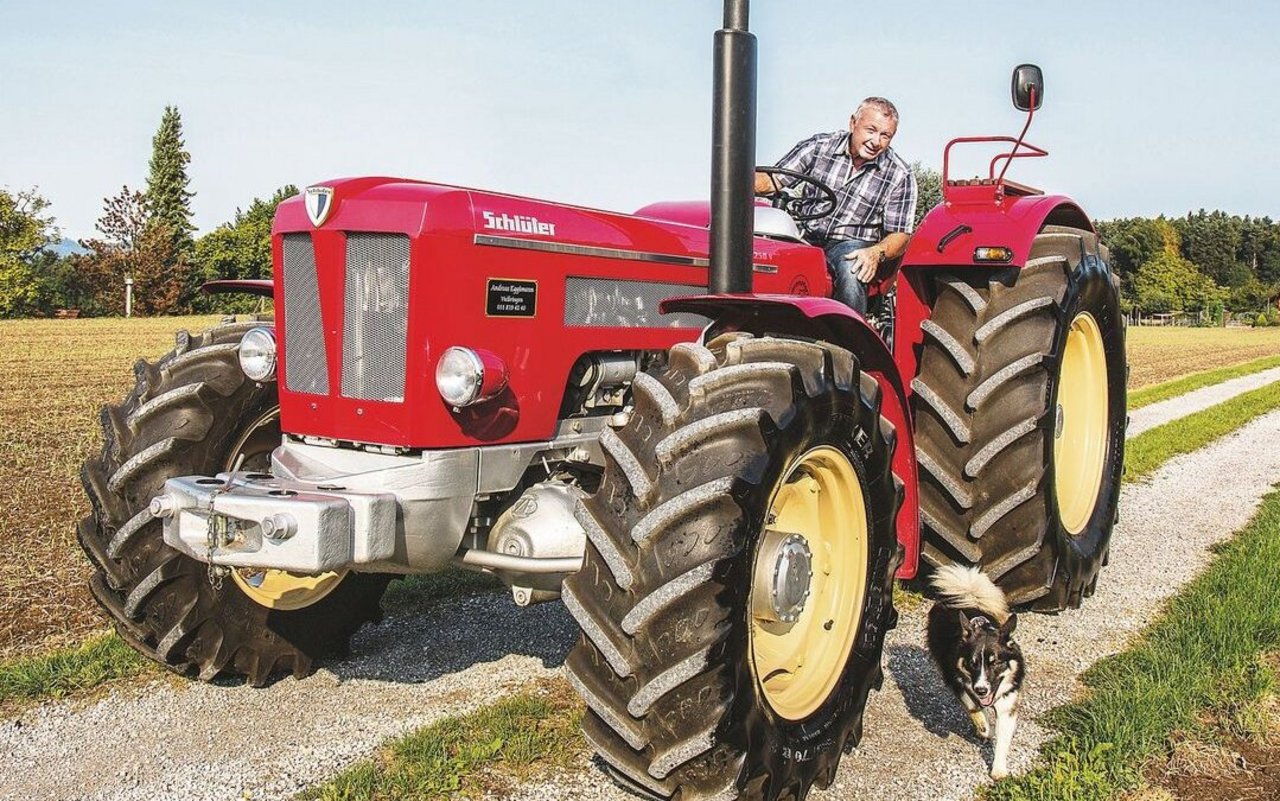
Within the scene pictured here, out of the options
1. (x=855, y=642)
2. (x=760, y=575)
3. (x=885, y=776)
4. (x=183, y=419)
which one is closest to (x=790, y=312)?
(x=760, y=575)

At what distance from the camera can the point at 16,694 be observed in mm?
4137

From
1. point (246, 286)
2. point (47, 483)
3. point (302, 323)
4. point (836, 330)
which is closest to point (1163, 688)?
point (836, 330)

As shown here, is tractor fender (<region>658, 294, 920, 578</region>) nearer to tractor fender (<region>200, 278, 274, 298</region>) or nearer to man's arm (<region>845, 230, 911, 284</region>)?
man's arm (<region>845, 230, 911, 284</region>)

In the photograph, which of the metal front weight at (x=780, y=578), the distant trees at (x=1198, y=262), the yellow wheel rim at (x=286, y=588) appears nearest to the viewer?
the metal front weight at (x=780, y=578)

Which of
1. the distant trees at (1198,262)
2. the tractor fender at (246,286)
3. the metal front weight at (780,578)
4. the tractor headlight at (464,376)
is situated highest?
the distant trees at (1198,262)

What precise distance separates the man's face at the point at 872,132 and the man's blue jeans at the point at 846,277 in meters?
0.53

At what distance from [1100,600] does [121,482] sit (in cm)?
440

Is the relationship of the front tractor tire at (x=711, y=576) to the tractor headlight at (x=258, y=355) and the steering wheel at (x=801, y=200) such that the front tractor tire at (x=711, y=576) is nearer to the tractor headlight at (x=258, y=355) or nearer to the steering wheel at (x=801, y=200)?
the tractor headlight at (x=258, y=355)

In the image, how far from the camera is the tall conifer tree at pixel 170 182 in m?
59.1

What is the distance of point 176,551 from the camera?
12.8 ft

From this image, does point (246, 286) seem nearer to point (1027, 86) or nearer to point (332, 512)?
point (332, 512)

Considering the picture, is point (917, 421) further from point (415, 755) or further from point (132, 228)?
point (132, 228)

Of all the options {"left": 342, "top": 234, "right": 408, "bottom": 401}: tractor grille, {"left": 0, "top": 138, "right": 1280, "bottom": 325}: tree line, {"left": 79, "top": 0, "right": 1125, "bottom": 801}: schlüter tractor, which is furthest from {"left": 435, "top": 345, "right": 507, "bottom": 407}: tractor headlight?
{"left": 0, "top": 138, "right": 1280, "bottom": 325}: tree line

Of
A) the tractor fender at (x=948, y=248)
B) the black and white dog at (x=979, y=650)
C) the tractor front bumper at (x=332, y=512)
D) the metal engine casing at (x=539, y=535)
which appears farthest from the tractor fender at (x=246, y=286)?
the black and white dog at (x=979, y=650)
